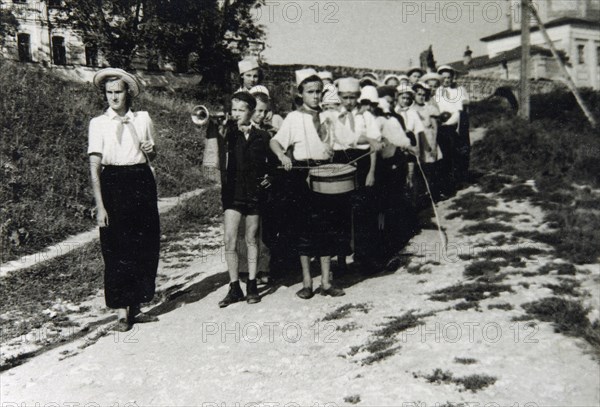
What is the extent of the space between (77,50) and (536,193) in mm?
24430

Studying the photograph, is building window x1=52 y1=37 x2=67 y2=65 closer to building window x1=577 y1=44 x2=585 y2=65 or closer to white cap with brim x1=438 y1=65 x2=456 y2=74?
white cap with brim x1=438 y1=65 x2=456 y2=74

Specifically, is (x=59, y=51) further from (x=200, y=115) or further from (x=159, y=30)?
(x=200, y=115)

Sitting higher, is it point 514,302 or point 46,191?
point 46,191

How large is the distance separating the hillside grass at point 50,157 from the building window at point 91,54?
528cm

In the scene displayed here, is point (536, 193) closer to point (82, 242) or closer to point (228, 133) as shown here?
point (228, 133)

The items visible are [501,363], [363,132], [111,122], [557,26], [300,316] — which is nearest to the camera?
[501,363]

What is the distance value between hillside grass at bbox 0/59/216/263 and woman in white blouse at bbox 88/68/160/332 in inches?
163

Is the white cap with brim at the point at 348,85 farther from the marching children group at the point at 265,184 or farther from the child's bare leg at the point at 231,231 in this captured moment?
the child's bare leg at the point at 231,231

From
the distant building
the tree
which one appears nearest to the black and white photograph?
the tree

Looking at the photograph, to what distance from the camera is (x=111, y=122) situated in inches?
218

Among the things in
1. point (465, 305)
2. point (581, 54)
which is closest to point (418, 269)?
point (465, 305)

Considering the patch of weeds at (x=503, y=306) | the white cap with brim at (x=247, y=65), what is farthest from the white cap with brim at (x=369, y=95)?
the patch of weeds at (x=503, y=306)

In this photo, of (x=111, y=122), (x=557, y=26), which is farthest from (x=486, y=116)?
(x=557, y=26)

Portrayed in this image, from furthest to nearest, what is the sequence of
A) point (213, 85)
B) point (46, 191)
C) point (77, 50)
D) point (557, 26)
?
point (557, 26)
point (77, 50)
point (213, 85)
point (46, 191)
